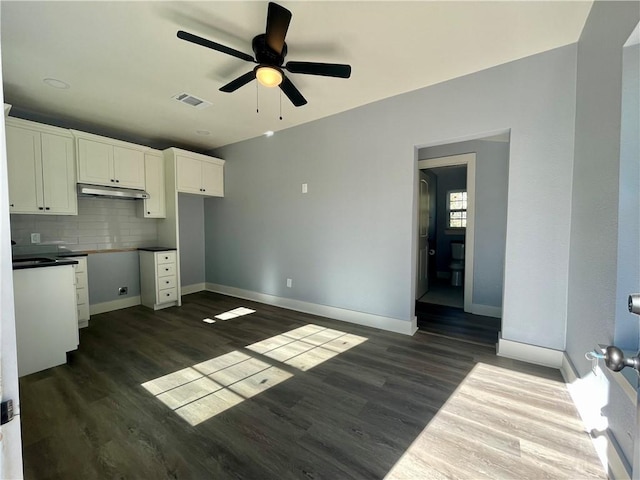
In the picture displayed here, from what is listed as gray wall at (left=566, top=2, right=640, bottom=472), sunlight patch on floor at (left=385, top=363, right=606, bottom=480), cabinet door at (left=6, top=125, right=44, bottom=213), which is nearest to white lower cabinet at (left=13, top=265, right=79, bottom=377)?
cabinet door at (left=6, top=125, right=44, bottom=213)

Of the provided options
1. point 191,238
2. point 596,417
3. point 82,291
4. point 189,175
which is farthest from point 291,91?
point 191,238

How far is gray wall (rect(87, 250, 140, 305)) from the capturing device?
3.83 metres

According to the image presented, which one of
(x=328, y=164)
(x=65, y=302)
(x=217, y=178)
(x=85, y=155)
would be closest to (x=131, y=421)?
(x=65, y=302)

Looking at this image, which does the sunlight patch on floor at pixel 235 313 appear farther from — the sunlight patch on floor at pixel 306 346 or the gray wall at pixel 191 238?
the gray wall at pixel 191 238

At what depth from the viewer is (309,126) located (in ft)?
12.2

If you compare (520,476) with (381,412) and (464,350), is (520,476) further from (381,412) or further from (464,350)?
(464,350)

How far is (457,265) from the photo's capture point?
520cm

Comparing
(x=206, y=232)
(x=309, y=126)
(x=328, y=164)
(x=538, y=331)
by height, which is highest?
(x=309, y=126)

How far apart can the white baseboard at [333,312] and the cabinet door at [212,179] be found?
1.70 m

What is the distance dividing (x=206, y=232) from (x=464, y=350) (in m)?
4.59

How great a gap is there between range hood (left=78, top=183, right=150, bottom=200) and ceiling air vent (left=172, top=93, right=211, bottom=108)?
1631mm

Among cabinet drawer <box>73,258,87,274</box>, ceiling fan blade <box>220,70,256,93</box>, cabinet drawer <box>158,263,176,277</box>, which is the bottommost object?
cabinet drawer <box>158,263,176,277</box>

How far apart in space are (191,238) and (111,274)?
1360 millimetres

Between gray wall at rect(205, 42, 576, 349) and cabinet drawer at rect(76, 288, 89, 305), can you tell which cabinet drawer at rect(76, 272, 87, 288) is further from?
gray wall at rect(205, 42, 576, 349)
